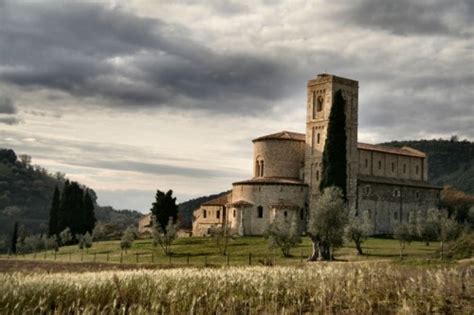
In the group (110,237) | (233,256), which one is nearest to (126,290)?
(233,256)

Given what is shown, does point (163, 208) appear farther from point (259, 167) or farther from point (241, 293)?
point (241, 293)

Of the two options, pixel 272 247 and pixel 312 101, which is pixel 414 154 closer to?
pixel 312 101

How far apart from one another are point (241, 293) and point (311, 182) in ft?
210

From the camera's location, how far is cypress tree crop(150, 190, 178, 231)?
291ft

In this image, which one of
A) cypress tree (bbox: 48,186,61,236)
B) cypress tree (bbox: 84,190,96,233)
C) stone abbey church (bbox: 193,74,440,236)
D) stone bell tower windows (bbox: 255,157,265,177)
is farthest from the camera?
cypress tree (bbox: 84,190,96,233)

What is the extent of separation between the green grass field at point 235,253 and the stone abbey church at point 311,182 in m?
6.17

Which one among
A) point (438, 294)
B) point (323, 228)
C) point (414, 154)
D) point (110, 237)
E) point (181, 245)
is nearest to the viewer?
point (438, 294)

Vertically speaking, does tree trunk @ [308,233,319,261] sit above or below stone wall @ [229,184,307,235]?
below

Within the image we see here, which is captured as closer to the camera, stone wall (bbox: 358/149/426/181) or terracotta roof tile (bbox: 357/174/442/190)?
terracotta roof tile (bbox: 357/174/442/190)

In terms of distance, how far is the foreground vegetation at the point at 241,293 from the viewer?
19.9 metres

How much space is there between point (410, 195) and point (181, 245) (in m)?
36.2

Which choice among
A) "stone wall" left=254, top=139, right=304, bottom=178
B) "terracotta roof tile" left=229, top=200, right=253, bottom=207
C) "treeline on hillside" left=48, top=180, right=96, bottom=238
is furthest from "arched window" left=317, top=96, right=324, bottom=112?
"treeline on hillside" left=48, top=180, right=96, bottom=238

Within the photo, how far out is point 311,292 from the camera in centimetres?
2341

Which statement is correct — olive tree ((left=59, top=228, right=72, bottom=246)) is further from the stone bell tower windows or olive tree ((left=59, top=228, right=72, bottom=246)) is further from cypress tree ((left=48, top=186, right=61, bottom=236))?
the stone bell tower windows
